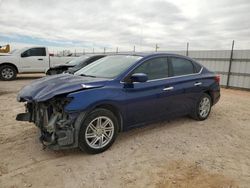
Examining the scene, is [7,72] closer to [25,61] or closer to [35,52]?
[25,61]

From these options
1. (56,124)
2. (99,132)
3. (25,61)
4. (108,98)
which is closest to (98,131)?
(99,132)

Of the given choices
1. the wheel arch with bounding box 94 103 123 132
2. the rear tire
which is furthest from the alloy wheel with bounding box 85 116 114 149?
the rear tire

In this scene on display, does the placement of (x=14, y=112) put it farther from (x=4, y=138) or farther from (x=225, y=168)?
(x=225, y=168)

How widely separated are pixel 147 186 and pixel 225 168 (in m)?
1.27

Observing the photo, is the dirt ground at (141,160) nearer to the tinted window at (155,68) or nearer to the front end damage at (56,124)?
the front end damage at (56,124)

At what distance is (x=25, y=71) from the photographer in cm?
1364

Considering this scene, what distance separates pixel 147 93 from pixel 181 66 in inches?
52.2

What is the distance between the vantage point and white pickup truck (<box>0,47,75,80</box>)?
1318 centimetres

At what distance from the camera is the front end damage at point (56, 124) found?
11.9 ft

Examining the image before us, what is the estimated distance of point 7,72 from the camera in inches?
523

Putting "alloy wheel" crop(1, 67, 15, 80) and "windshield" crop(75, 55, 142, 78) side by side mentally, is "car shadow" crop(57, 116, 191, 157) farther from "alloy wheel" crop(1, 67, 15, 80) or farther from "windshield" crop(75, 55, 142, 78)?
"alloy wheel" crop(1, 67, 15, 80)

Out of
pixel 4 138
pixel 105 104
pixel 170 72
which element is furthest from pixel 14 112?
pixel 170 72

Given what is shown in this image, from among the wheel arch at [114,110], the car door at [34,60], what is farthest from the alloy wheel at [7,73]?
the wheel arch at [114,110]

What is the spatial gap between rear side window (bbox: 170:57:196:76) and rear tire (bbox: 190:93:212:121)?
71 cm
